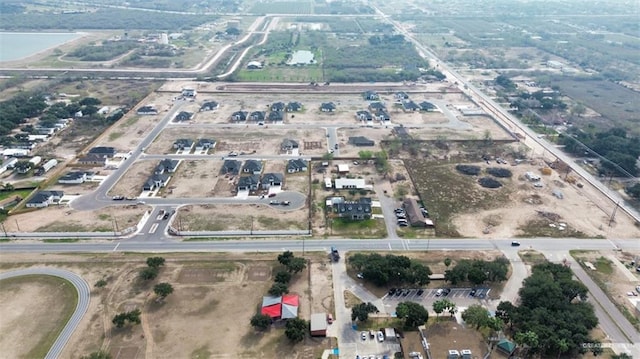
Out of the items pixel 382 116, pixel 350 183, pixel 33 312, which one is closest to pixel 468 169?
pixel 350 183

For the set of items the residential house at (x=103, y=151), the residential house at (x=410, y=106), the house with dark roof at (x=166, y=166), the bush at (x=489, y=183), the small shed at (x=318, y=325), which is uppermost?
the residential house at (x=410, y=106)

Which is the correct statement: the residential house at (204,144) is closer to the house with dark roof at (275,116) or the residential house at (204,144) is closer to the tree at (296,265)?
the house with dark roof at (275,116)

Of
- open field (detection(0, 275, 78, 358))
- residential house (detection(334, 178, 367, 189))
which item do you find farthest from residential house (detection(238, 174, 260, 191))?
open field (detection(0, 275, 78, 358))

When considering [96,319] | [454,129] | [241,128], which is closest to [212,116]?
[241,128]

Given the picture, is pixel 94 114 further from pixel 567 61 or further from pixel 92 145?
pixel 567 61

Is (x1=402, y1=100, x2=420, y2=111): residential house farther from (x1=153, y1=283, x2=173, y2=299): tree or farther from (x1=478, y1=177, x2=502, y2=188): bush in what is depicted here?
(x1=153, y1=283, x2=173, y2=299): tree

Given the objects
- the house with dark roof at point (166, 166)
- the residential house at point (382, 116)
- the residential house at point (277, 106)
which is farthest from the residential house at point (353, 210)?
the residential house at point (277, 106)

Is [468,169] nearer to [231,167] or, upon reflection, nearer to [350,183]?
[350,183]
